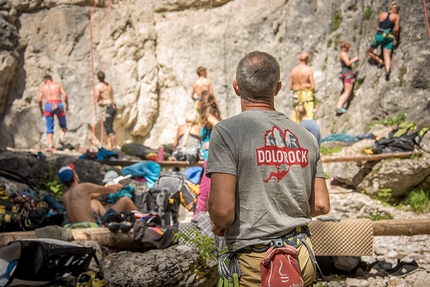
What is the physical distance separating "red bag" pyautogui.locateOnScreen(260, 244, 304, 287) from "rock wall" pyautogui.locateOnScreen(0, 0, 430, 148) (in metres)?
9.82

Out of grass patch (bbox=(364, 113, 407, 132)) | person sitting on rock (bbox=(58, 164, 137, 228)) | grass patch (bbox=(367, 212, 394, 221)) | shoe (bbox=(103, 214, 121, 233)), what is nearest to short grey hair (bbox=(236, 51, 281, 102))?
shoe (bbox=(103, 214, 121, 233))

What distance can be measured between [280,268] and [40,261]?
2.72 m

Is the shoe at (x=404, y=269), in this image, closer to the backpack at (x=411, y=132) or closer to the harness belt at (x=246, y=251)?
the harness belt at (x=246, y=251)

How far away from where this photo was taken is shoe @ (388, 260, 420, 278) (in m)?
4.58

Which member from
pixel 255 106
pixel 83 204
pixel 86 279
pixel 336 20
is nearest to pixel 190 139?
pixel 83 204

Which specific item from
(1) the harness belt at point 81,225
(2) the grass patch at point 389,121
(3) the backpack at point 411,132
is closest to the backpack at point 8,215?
(1) the harness belt at point 81,225

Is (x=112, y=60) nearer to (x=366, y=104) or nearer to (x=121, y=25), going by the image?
(x=121, y=25)

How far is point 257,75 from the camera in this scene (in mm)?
2104

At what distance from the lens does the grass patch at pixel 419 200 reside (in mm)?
6844

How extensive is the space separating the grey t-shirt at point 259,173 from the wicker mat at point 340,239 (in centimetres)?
235

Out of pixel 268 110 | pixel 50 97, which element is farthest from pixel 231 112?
pixel 268 110

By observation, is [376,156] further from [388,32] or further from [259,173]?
[259,173]

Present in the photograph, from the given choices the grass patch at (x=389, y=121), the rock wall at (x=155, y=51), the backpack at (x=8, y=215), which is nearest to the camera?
the backpack at (x=8, y=215)

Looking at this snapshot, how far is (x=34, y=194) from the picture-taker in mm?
6688
